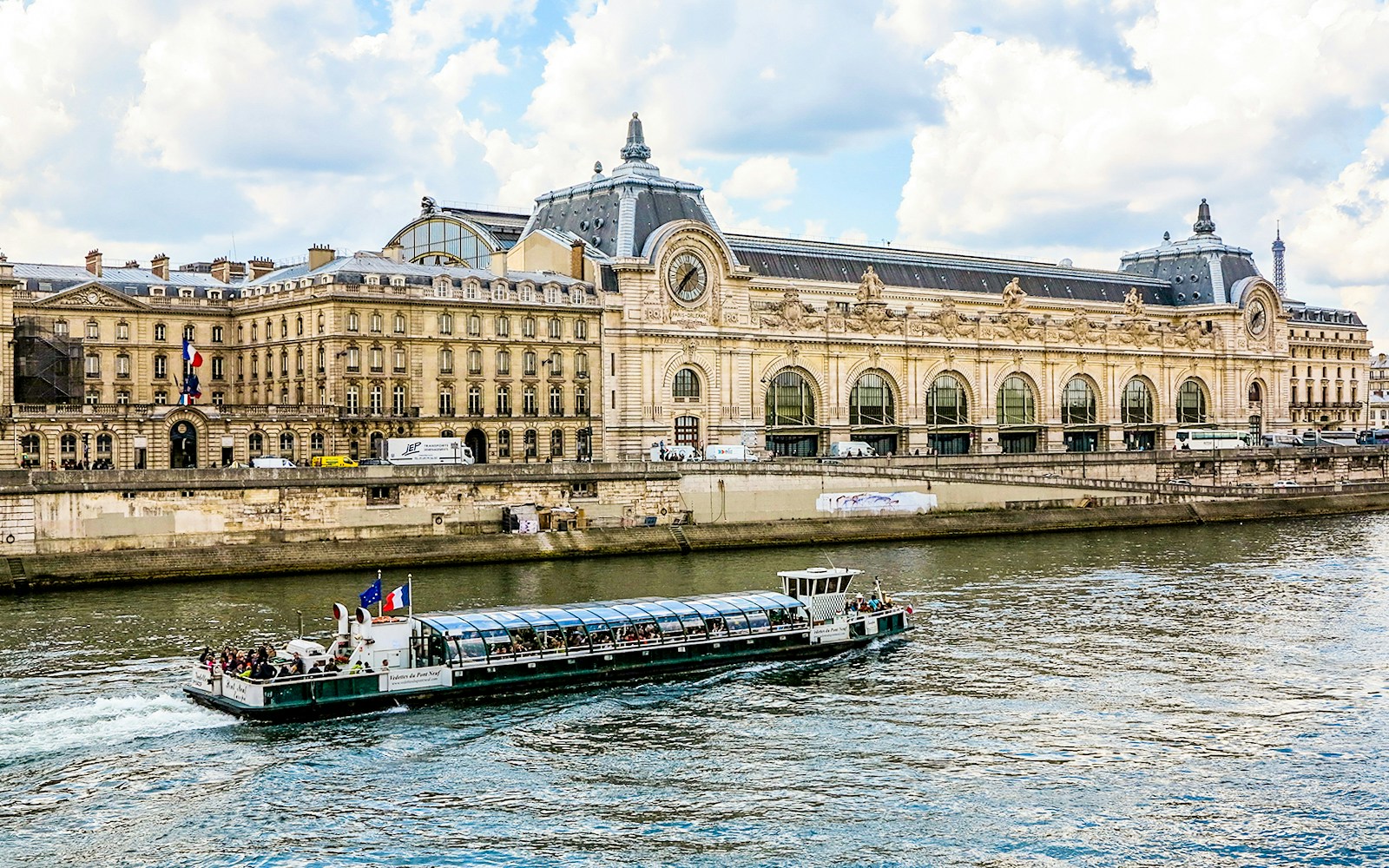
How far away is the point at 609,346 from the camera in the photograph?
11156 cm

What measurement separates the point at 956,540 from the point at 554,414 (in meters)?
28.2

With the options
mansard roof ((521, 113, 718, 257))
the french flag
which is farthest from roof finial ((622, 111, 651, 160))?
the french flag

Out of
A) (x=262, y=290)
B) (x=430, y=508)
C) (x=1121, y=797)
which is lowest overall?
(x=1121, y=797)

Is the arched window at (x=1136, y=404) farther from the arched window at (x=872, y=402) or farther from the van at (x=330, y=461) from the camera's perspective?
the van at (x=330, y=461)

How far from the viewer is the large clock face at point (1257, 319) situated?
155 meters

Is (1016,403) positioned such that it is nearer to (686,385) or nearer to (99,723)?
(686,385)

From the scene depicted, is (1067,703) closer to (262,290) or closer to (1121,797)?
(1121,797)

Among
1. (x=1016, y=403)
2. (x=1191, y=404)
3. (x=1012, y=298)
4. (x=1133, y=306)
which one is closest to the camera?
(x=1016, y=403)

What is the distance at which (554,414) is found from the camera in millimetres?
109000

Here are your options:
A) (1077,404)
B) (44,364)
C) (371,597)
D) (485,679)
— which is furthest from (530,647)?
(1077,404)

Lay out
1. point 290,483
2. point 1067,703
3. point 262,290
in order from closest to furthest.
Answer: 1. point 1067,703
2. point 290,483
3. point 262,290

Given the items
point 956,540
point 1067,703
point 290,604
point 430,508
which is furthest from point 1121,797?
point 956,540

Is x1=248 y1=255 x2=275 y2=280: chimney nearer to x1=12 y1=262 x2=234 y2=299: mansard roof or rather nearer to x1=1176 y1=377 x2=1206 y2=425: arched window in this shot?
x1=12 y1=262 x2=234 y2=299: mansard roof

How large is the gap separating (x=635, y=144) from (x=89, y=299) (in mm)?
40793
